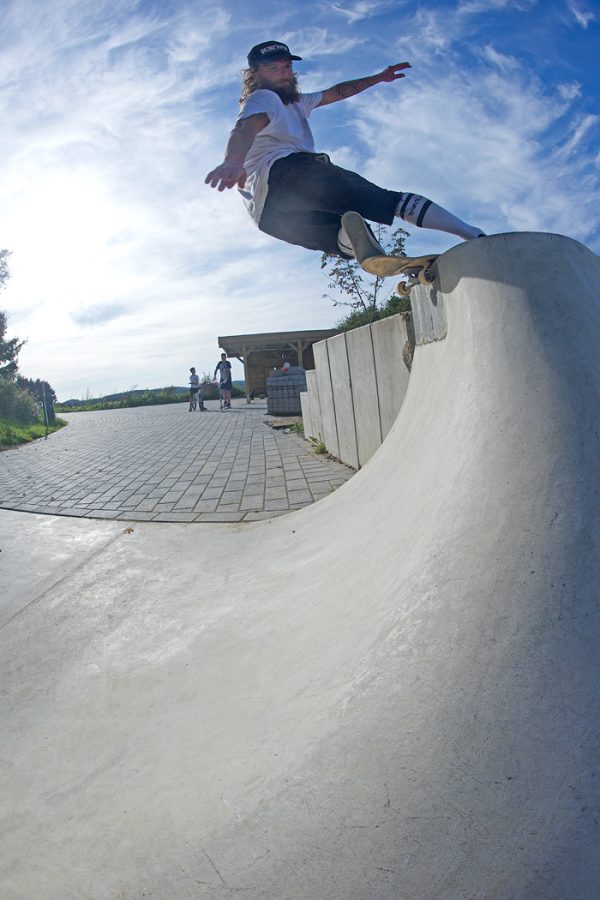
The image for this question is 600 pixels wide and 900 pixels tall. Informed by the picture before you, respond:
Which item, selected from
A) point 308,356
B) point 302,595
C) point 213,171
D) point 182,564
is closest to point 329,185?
point 213,171

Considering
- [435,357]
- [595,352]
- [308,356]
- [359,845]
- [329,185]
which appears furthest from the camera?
[308,356]

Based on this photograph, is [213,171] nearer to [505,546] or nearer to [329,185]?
[329,185]

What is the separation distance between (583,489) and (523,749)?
60 cm

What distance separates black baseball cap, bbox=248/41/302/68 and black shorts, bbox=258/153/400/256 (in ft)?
2.10

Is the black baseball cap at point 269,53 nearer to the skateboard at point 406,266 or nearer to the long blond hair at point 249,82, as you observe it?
the long blond hair at point 249,82

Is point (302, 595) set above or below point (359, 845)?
above

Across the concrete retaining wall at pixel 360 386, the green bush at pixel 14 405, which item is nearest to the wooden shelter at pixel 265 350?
the green bush at pixel 14 405

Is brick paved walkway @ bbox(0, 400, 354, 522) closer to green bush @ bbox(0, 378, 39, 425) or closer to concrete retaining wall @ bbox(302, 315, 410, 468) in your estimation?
concrete retaining wall @ bbox(302, 315, 410, 468)

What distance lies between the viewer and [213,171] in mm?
2463

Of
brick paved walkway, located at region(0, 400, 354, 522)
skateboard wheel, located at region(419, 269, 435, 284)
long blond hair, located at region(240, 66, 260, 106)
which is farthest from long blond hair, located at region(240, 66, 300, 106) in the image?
brick paved walkway, located at region(0, 400, 354, 522)

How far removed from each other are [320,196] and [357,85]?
116 centimetres

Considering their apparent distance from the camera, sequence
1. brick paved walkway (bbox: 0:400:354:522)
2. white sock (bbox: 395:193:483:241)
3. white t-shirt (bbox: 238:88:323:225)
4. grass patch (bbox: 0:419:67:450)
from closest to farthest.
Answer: white sock (bbox: 395:193:483:241) < white t-shirt (bbox: 238:88:323:225) < brick paved walkway (bbox: 0:400:354:522) < grass patch (bbox: 0:419:67:450)

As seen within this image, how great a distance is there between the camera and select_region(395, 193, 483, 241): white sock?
8.05ft

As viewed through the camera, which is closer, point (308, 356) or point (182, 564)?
point (182, 564)
